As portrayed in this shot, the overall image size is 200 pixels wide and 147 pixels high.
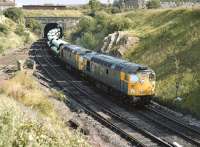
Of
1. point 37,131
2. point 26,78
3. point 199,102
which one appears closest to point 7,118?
point 37,131

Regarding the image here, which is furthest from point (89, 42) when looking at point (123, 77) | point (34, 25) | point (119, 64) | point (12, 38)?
point (34, 25)

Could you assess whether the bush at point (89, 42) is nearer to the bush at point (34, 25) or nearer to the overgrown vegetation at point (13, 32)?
the overgrown vegetation at point (13, 32)

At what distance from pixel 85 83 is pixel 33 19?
96198 mm

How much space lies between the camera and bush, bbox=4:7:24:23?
125 meters

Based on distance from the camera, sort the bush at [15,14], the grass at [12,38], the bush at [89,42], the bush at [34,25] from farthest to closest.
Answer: the bush at [34,25] < the bush at [15,14] < the grass at [12,38] < the bush at [89,42]

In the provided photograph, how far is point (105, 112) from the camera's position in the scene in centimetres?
2988

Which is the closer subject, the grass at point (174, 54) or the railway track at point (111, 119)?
the railway track at point (111, 119)

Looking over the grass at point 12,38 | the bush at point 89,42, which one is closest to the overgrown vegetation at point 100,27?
the bush at point 89,42

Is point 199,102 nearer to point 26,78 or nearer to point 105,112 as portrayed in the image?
point 105,112

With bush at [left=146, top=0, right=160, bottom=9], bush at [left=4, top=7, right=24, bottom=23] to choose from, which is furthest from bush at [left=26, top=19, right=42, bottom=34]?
bush at [left=146, top=0, right=160, bottom=9]

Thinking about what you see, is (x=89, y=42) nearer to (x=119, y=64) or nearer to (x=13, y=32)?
(x=13, y=32)

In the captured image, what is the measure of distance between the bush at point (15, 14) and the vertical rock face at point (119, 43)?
234 ft

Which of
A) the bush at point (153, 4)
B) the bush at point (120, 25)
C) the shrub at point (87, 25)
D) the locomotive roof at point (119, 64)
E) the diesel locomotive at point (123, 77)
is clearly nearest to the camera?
the diesel locomotive at point (123, 77)

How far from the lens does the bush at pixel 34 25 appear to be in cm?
13488
